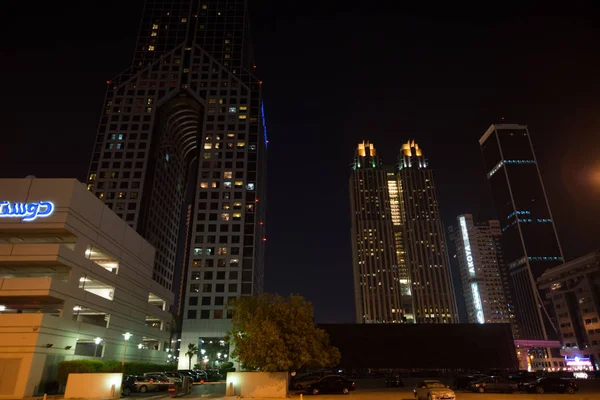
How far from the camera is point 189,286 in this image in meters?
94.8

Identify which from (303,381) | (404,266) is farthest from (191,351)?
(404,266)

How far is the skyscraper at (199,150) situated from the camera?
9794 centimetres

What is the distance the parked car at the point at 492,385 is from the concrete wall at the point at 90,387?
33.3m

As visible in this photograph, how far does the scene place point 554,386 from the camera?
37.1 meters

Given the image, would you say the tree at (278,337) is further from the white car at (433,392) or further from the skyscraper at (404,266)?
the skyscraper at (404,266)

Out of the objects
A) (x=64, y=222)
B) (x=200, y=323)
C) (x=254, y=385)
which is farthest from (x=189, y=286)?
(x=254, y=385)

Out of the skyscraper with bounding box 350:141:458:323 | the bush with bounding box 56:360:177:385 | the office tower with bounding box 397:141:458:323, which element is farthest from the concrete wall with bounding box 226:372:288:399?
the office tower with bounding box 397:141:458:323

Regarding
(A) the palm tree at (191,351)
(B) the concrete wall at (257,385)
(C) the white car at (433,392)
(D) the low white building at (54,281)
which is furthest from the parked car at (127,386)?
(A) the palm tree at (191,351)

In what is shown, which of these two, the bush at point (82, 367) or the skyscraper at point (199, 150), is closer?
the bush at point (82, 367)

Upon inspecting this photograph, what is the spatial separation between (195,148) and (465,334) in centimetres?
11068

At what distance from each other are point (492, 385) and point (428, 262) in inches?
6029

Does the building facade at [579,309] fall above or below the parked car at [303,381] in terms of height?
above

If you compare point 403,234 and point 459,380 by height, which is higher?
point 403,234

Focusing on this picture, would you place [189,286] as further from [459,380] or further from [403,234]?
[403,234]
